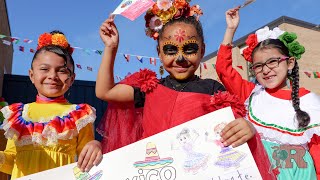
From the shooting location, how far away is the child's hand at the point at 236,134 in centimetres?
160

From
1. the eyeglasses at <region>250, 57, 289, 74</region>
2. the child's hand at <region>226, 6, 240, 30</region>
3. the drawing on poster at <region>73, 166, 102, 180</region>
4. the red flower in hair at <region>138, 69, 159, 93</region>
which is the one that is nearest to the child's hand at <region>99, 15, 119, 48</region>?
the red flower in hair at <region>138, 69, 159, 93</region>

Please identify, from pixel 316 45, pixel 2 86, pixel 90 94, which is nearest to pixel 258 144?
pixel 90 94

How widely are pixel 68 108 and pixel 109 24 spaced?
2.59 feet

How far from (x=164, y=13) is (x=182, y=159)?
1015mm

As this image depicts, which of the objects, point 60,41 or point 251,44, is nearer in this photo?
point 60,41

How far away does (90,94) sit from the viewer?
301 inches

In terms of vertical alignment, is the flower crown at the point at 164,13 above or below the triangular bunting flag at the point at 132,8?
above

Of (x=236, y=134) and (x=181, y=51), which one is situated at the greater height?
(x=181, y=51)

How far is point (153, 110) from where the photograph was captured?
2.05 m

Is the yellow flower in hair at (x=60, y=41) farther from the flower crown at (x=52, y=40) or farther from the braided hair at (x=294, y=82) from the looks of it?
the braided hair at (x=294, y=82)

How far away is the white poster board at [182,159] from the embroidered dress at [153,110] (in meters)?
0.26

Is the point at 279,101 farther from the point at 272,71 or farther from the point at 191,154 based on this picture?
the point at 191,154

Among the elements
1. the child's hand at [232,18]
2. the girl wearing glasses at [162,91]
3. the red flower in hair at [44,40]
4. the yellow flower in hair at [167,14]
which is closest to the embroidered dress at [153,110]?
the girl wearing glasses at [162,91]

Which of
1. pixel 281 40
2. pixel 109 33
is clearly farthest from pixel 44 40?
pixel 281 40
